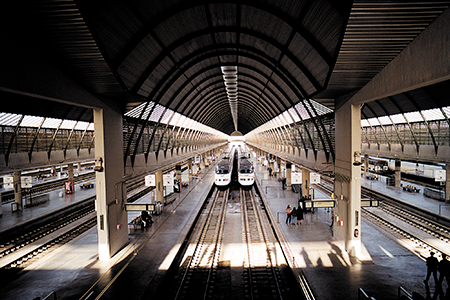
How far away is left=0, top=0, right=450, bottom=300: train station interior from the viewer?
21.1 ft

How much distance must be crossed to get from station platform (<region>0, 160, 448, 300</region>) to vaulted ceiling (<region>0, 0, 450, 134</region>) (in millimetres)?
7445

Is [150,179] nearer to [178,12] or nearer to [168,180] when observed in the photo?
[168,180]

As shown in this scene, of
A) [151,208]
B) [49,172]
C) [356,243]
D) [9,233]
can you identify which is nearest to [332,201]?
[356,243]

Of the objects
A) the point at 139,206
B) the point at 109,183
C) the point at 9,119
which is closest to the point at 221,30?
the point at 109,183

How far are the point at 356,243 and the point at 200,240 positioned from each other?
8.24m

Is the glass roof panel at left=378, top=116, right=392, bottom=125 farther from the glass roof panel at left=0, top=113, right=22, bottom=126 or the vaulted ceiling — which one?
the glass roof panel at left=0, top=113, right=22, bottom=126

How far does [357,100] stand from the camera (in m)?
10.1

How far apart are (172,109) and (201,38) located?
919 cm

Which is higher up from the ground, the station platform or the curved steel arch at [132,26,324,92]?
the curved steel arch at [132,26,324,92]

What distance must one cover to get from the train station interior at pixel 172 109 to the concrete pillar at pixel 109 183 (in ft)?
0.25

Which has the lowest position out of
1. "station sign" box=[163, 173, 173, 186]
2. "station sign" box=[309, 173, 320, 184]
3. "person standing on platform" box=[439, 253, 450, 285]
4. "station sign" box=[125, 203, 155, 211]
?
"person standing on platform" box=[439, 253, 450, 285]

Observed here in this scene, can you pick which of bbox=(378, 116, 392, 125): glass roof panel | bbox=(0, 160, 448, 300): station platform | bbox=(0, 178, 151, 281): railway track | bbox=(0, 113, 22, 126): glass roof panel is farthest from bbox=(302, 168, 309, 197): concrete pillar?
bbox=(0, 113, 22, 126): glass roof panel

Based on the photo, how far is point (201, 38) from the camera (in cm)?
1515

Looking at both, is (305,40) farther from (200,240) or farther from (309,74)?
(200,240)
